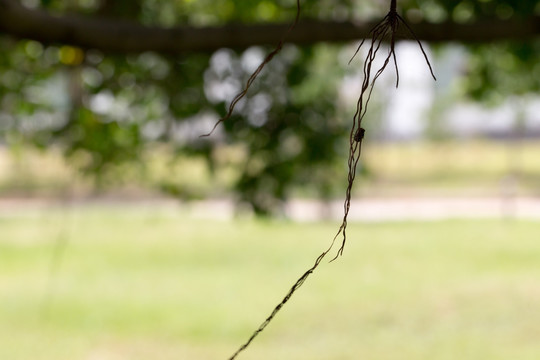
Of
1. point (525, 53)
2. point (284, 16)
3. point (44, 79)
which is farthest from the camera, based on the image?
→ point (284, 16)

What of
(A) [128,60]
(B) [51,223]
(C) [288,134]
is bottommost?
(B) [51,223]

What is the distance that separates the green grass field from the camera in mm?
7387

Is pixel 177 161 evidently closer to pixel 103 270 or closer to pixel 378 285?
pixel 378 285

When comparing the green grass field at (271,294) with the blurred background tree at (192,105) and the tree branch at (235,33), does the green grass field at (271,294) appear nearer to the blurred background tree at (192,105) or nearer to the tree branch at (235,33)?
the blurred background tree at (192,105)

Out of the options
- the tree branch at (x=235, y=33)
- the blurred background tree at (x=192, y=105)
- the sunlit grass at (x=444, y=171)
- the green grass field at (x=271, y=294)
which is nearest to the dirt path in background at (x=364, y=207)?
the sunlit grass at (x=444, y=171)

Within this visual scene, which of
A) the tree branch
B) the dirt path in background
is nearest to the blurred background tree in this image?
the tree branch

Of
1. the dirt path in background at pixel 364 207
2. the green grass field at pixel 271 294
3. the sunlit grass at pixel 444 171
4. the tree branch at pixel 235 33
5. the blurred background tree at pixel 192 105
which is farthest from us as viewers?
the sunlit grass at pixel 444 171

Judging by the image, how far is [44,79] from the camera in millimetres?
4613

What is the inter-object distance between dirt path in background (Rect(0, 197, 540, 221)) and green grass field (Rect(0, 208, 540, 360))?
233 centimetres

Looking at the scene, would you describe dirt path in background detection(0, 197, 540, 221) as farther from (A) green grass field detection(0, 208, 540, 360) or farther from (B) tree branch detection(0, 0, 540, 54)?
(B) tree branch detection(0, 0, 540, 54)

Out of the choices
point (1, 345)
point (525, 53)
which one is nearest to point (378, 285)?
point (1, 345)

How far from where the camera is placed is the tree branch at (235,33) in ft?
10.5

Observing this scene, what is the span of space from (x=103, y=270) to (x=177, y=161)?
663cm

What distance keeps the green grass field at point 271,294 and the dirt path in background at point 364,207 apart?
2.33 metres
